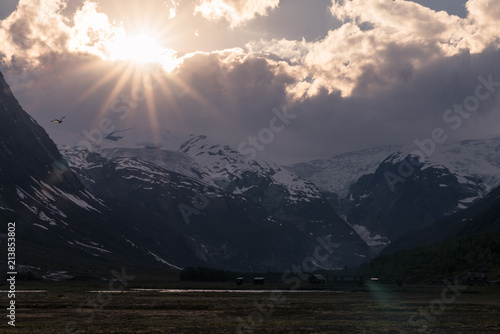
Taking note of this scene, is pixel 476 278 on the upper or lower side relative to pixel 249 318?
lower

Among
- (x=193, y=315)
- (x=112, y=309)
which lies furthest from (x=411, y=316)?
(x=112, y=309)

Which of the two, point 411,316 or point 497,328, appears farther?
point 411,316

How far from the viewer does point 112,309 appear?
82750 millimetres

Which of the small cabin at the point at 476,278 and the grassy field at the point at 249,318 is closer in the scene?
the grassy field at the point at 249,318

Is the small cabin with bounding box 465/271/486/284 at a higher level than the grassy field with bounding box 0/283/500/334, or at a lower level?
lower

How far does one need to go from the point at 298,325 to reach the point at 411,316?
16712 millimetres

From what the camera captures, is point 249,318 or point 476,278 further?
point 476,278

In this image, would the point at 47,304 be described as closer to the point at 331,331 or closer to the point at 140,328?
the point at 140,328

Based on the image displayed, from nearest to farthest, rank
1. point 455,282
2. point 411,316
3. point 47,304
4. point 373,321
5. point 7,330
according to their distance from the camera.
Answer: point 7,330, point 373,321, point 411,316, point 47,304, point 455,282

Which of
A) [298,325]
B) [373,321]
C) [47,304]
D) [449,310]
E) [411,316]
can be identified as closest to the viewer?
[298,325]

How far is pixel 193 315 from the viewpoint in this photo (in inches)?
2985

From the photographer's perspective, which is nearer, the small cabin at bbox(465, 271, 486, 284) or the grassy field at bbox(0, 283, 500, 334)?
the grassy field at bbox(0, 283, 500, 334)

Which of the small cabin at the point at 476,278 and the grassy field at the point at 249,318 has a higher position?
the grassy field at the point at 249,318

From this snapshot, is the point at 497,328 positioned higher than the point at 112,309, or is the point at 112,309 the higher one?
the point at 112,309
